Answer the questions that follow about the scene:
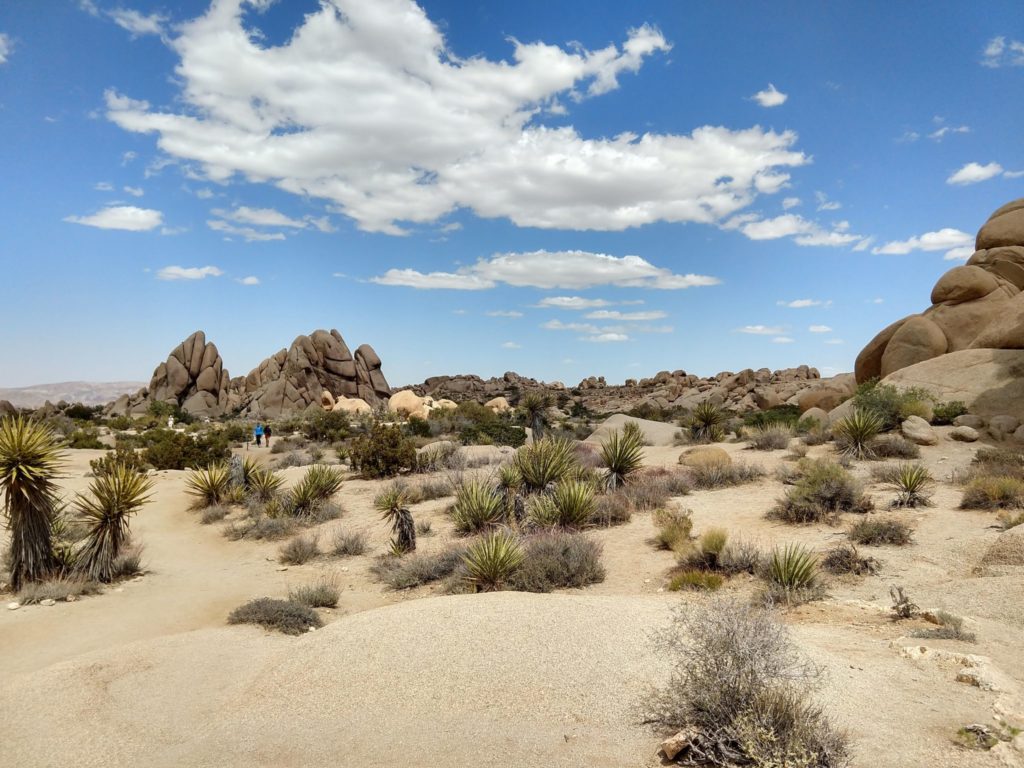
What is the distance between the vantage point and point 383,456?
20.6m

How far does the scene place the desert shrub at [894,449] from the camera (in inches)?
711

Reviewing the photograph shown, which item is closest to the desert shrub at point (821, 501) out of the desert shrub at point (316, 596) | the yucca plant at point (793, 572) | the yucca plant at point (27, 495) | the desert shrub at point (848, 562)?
the desert shrub at point (848, 562)

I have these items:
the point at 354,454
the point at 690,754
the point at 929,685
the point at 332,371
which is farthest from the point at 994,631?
the point at 332,371

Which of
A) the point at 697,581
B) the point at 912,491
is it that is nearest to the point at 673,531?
the point at 697,581

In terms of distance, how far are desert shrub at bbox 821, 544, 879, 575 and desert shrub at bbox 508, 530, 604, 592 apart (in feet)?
11.5

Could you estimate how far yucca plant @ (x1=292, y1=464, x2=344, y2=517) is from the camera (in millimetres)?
16750

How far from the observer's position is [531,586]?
975 centimetres

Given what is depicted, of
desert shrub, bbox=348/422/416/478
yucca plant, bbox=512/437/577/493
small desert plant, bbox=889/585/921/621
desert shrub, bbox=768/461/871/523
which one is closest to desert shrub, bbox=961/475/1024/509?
desert shrub, bbox=768/461/871/523

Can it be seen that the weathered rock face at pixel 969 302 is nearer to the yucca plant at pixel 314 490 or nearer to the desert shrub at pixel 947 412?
the desert shrub at pixel 947 412

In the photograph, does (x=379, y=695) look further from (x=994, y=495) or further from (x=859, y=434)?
(x=859, y=434)

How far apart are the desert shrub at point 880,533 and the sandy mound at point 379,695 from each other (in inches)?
214

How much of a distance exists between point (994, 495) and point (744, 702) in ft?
35.4

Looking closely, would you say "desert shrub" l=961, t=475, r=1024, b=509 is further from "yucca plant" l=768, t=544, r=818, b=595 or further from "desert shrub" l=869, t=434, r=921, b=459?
"yucca plant" l=768, t=544, r=818, b=595

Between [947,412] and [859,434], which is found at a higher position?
[947,412]
